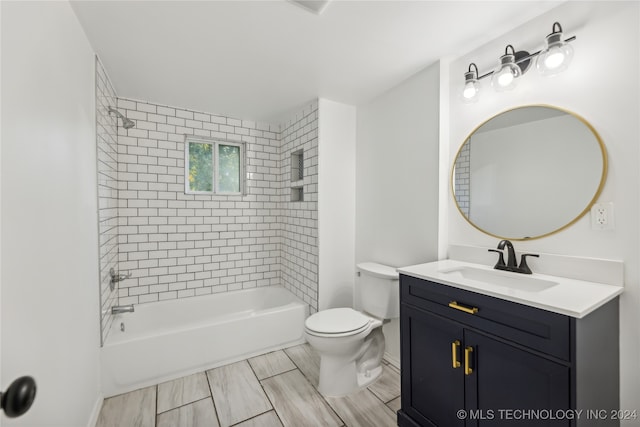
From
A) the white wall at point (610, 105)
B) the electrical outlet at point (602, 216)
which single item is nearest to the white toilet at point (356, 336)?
the white wall at point (610, 105)

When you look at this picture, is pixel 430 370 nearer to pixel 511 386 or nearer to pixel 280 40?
pixel 511 386

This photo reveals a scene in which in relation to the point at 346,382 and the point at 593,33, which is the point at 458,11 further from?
the point at 346,382

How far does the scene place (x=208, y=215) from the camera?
10.00ft

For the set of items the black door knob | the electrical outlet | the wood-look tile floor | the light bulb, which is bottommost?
the wood-look tile floor

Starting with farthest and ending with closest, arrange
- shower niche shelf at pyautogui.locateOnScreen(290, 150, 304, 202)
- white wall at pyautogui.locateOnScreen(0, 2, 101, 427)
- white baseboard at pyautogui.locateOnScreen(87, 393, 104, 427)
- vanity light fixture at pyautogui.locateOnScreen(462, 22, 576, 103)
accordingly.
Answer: shower niche shelf at pyautogui.locateOnScreen(290, 150, 304, 202)
white baseboard at pyautogui.locateOnScreen(87, 393, 104, 427)
vanity light fixture at pyautogui.locateOnScreen(462, 22, 576, 103)
white wall at pyautogui.locateOnScreen(0, 2, 101, 427)

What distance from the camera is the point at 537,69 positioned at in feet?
4.96

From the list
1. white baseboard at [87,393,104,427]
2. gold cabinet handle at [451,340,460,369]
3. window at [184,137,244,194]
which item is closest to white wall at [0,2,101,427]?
white baseboard at [87,393,104,427]

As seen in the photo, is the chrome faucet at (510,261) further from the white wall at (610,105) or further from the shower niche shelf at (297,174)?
the shower niche shelf at (297,174)

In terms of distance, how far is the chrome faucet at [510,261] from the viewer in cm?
155

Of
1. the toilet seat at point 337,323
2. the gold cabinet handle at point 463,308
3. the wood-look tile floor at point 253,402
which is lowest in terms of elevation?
the wood-look tile floor at point 253,402

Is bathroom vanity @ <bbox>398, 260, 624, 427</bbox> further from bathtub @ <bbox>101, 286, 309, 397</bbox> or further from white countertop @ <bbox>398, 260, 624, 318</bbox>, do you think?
bathtub @ <bbox>101, 286, 309, 397</bbox>

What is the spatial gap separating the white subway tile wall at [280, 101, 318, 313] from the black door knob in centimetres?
224

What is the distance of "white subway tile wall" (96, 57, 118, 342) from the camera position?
2.01m

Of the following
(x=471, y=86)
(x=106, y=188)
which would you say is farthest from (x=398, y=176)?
(x=106, y=188)
